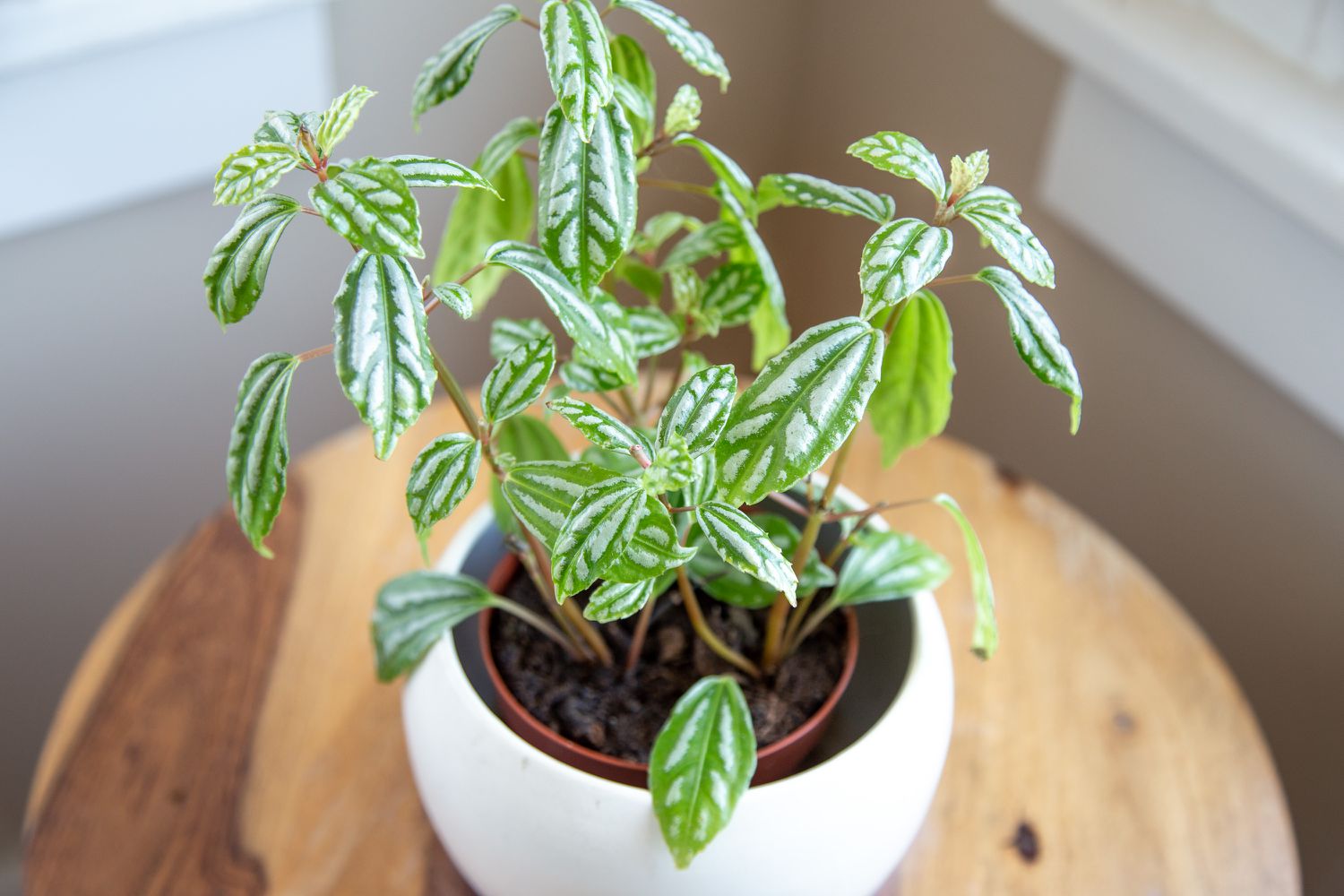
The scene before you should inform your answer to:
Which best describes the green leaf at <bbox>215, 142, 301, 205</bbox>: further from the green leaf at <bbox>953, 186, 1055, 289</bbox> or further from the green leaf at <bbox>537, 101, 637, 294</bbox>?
the green leaf at <bbox>953, 186, 1055, 289</bbox>

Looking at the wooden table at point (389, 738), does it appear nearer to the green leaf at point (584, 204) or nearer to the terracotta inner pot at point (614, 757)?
the terracotta inner pot at point (614, 757)

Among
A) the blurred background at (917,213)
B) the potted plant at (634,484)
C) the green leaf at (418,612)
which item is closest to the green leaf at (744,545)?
the potted plant at (634,484)

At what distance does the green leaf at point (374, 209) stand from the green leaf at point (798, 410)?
122 millimetres

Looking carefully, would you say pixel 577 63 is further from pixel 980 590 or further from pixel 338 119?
pixel 980 590

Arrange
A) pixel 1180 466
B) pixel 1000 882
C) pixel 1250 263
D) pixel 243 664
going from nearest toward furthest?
1. pixel 1000 882
2. pixel 243 664
3. pixel 1250 263
4. pixel 1180 466

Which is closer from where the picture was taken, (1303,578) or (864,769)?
(864,769)

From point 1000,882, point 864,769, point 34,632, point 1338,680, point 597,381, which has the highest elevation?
point 597,381

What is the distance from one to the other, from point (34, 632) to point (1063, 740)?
1.04m

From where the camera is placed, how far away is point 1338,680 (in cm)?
96

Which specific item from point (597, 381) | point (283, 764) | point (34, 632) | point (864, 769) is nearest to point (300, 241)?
point (34, 632)

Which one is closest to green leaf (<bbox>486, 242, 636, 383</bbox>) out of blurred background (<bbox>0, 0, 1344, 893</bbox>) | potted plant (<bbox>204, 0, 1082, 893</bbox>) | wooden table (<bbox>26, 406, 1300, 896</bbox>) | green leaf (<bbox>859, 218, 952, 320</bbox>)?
potted plant (<bbox>204, 0, 1082, 893</bbox>)

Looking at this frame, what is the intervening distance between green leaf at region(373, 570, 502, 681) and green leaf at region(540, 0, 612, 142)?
27cm

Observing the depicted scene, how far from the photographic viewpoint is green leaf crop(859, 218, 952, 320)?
1.29 feet

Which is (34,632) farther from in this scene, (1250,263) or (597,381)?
(1250,263)
